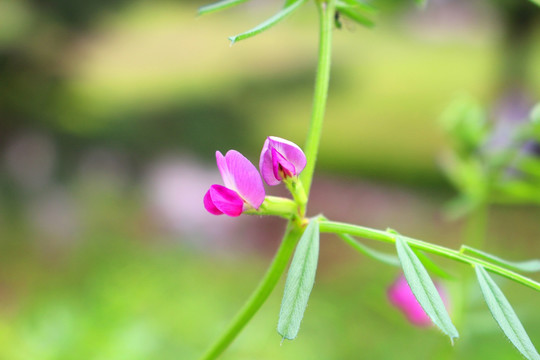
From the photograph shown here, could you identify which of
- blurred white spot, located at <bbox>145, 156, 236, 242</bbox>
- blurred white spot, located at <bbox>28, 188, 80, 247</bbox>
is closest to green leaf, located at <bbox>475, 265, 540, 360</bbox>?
blurred white spot, located at <bbox>145, 156, 236, 242</bbox>

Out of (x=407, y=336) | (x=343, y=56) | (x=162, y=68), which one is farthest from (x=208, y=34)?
(x=407, y=336)

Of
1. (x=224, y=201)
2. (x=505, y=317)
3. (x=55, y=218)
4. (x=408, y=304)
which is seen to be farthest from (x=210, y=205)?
(x=55, y=218)

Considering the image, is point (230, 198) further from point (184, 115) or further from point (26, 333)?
point (184, 115)

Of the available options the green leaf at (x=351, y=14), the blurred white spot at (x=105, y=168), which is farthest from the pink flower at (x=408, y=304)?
the blurred white spot at (x=105, y=168)

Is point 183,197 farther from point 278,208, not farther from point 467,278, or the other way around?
point 278,208

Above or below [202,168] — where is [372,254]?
below

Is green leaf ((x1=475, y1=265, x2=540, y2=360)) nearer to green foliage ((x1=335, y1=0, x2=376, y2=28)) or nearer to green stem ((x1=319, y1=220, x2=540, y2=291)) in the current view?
green stem ((x1=319, y1=220, x2=540, y2=291))

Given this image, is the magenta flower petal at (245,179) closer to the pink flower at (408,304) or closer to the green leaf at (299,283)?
the green leaf at (299,283)
